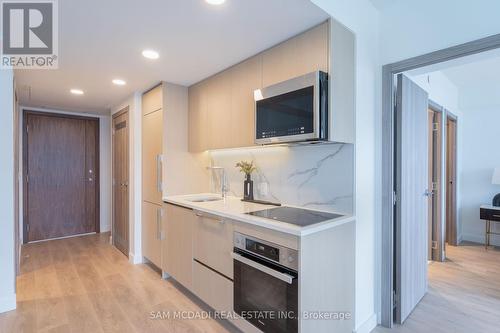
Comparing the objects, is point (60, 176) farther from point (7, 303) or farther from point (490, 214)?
point (490, 214)

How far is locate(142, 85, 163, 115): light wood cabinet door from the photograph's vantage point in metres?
3.07

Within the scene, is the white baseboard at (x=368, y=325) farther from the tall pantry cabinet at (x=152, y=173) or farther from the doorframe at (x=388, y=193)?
the tall pantry cabinet at (x=152, y=173)

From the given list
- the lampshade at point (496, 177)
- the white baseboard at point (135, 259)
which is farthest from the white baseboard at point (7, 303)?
the lampshade at point (496, 177)

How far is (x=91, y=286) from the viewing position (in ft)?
9.03

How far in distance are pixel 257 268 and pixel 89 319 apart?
1626 millimetres

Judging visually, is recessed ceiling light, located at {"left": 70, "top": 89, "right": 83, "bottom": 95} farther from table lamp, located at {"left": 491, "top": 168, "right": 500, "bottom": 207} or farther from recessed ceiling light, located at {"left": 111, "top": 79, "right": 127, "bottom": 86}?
table lamp, located at {"left": 491, "top": 168, "right": 500, "bottom": 207}

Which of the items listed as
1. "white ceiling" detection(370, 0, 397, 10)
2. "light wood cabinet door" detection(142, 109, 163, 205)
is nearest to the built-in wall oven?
"light wood cabinet door" detection(142, 109, 163, 205)

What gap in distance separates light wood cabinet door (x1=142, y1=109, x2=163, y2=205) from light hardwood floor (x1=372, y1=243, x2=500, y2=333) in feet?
8.54

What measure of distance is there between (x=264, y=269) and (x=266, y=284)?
0.41ft

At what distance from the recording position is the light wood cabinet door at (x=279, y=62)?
192 centimetres

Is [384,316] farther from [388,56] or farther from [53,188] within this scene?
[53,188]

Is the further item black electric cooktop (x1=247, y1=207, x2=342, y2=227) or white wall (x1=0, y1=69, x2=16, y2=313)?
white wall (x1=0, y1=69, x2=16, y2=313)

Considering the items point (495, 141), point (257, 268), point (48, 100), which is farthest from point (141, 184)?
point (495, 141)

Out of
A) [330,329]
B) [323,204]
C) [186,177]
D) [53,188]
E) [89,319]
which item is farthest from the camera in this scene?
[53,188]
